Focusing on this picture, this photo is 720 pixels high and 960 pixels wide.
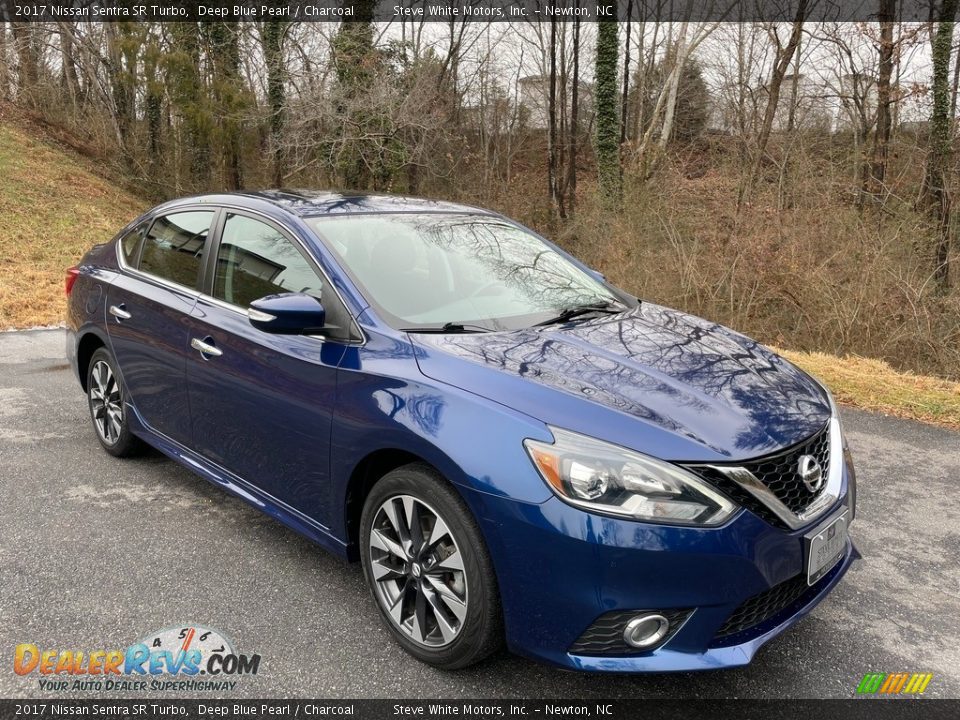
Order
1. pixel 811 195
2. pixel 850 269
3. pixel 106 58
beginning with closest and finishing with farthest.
Result: 1. pixel 850 269
2. pixel 811 195
3. pixel 106 58

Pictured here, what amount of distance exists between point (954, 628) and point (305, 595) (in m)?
2.60

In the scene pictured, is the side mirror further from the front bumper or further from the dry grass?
the dry grass

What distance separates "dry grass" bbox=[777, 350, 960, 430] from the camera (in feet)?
19.1

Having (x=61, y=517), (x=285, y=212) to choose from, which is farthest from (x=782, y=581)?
(x=61, y=517)

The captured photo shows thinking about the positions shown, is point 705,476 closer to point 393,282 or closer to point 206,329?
point 393,282

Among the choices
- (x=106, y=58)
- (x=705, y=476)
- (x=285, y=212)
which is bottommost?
(x=705, y=476)

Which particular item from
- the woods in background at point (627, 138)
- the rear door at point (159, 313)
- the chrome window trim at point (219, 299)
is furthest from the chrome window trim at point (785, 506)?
the woods in background at point (627, 138)

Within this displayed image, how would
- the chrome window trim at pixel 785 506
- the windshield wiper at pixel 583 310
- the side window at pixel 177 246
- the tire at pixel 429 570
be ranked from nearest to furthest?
the chrome window trim at pixel 785 506 < the tire at pixel 429 570 < the windshield wiper at pixel 583 310 < the side window at pixel 177 246

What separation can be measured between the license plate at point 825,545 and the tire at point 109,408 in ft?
12.3

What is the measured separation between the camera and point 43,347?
26.9 feet

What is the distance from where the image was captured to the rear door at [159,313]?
389 centimetres

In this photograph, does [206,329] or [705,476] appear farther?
[206,329]

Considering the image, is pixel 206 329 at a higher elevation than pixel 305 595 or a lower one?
higher

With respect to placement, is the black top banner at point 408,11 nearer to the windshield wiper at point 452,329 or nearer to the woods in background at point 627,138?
the woods in background at point 627,138
